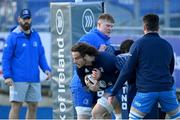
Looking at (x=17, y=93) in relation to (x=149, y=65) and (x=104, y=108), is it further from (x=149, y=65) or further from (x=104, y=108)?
(x=149, y=65)

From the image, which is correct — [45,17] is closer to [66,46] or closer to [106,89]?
[66,46]

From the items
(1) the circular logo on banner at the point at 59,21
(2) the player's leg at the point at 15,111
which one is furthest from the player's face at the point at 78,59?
(2) the player's leg at the point at 15,111

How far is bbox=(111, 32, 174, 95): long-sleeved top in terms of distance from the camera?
10.9 m

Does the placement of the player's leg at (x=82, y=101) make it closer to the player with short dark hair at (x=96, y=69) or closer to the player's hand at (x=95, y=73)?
the player with short dark hair at (x=96, y=69)

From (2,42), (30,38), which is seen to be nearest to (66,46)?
(30,38)

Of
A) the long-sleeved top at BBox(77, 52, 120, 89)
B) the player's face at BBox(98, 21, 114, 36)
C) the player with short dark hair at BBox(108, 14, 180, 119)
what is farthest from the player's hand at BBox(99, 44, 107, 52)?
the player with short dark hair at BBox(108, 14, 180, 119)

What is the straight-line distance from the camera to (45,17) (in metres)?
20.5

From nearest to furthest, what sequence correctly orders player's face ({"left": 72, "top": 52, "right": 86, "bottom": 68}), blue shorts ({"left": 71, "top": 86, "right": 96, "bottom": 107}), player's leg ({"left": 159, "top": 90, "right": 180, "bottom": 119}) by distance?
player's leg ({"left": 159, "top": 90, "right": 180, "bottom": 119}), player's face ({"left": 72, "top": 52, "right": 86, "bottom": 68}), blue shorts ({"left": 71, "top": 86, "right": 96, "bottom": 107})

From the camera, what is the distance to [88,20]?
13.3 meters

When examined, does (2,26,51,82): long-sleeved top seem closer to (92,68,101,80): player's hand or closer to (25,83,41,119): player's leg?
(25,83,41,119): player's leg

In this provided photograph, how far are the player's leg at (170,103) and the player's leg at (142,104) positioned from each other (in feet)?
0.35

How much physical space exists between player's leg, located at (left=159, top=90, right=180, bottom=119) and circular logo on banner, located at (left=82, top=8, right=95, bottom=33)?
98.0 inches

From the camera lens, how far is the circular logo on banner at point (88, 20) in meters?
13.2

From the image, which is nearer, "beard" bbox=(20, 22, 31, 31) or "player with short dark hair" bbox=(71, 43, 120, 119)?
"player with short dark hair" bbox=(71, 43, 120, 119)
